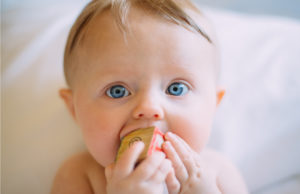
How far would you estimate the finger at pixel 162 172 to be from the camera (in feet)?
2.35

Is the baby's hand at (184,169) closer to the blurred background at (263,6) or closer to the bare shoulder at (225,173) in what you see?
the bare shoulder at (225,173)

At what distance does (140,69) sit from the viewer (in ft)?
2.78

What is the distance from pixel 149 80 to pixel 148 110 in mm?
91

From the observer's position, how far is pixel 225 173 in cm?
110

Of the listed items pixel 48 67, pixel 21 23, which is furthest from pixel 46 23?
pixel 48 67

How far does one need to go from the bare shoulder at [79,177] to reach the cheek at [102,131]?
7.2 inches

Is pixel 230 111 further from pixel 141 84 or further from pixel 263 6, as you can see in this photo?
pixel 263 6

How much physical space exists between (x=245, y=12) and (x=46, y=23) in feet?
3.97

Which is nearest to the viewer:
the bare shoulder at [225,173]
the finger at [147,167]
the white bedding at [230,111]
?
the finger at [147,167]

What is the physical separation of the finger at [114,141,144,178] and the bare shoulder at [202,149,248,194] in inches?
18.0

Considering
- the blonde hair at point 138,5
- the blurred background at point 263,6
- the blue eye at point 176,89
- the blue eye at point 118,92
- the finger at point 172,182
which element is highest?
the blurred background at point 263,6

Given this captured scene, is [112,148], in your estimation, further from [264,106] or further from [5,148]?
[264,106]

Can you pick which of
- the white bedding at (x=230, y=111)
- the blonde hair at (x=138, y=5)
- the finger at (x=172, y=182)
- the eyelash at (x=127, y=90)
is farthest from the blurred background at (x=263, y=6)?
the finger at (x=172, y=182)

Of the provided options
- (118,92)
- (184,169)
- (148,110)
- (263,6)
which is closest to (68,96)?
(118,92)
